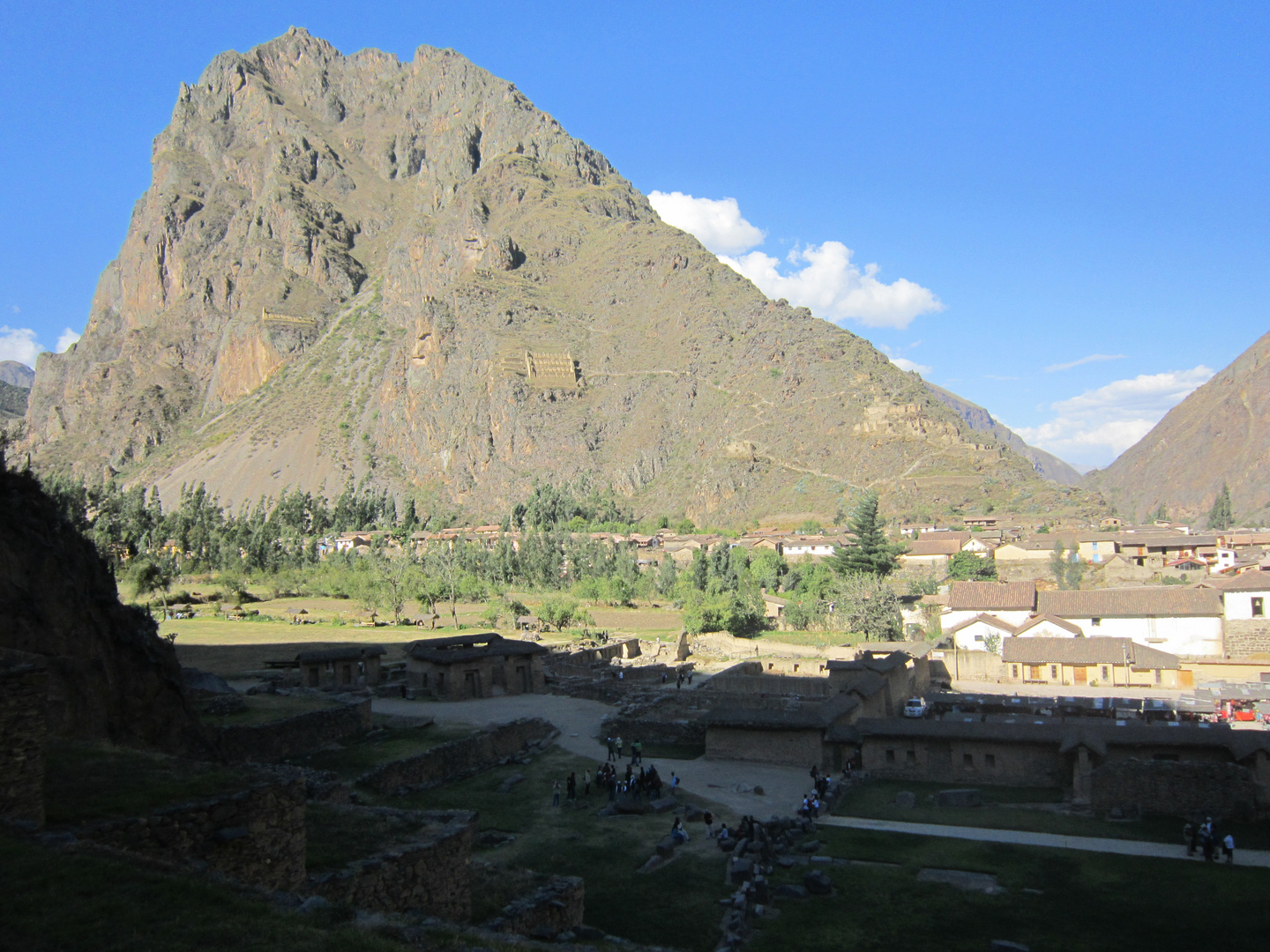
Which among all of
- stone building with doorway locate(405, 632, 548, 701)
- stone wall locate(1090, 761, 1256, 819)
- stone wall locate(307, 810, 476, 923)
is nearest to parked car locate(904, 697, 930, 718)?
stone wall locate(1090, 761, 1256, 819)

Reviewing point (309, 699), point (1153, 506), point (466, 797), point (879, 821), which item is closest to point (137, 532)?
point (309, 699)

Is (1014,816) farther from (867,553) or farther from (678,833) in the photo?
(867,553)

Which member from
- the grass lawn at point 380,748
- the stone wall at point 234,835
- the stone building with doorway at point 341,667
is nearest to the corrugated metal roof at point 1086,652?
the grass lawn at point 380,748

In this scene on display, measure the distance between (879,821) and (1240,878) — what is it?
7864 millimetres

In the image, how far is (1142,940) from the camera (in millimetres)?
14828

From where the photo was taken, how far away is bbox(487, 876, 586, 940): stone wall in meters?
12.4

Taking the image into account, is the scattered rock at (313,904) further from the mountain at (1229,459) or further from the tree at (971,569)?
the mountain at (1229,459)

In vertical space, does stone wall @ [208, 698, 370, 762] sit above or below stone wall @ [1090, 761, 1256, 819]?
above

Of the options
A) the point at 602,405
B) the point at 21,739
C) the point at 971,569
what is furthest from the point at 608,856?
the point at 602,405

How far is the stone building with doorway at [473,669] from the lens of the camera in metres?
39.9

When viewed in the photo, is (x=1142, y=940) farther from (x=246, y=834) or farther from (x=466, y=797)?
(x=466, y=797)

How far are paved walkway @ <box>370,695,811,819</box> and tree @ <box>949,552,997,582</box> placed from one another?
48.7 metres

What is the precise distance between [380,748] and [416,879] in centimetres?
1741

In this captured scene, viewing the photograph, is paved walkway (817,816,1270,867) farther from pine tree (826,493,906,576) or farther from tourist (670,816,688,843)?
pine tree (826,493,906,576)
